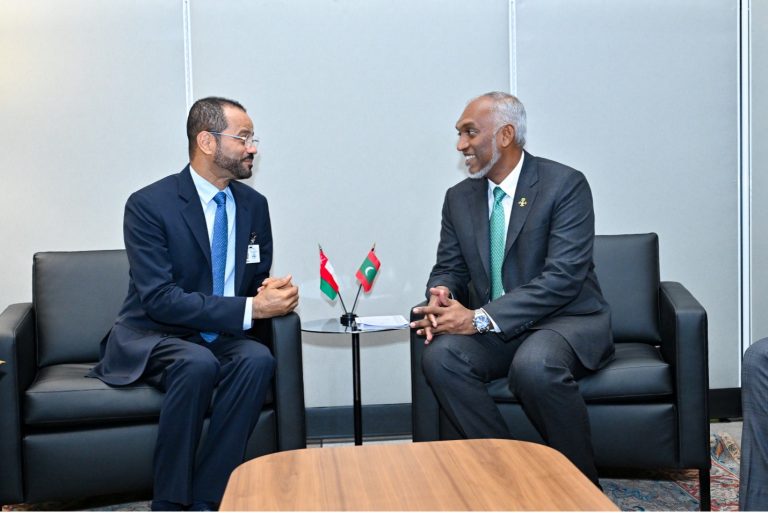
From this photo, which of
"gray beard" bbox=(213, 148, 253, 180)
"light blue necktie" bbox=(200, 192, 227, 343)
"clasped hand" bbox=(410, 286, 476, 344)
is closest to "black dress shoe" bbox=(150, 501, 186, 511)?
"light blue necktie" bbox=(200, 192, 227, 343)

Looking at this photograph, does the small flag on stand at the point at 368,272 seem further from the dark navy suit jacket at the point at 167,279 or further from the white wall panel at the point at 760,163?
the white wall panel at the point at 760,163

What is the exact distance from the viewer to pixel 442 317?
11.3ft

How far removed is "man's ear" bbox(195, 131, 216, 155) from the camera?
366 cm

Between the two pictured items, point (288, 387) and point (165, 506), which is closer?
point (165, 506)

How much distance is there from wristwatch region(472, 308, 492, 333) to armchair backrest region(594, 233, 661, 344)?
723 millimetres

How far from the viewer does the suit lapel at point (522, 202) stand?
141 inches

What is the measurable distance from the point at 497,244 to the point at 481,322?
37 cm

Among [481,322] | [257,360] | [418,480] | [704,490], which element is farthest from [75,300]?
[704,490]

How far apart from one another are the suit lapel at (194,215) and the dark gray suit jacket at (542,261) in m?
0.93

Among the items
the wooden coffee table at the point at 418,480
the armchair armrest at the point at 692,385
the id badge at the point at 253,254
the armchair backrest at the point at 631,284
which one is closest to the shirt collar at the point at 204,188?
the id badge at the point at 253,254

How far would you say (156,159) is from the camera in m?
4.46

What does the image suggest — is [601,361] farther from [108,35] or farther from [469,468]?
[108,35]

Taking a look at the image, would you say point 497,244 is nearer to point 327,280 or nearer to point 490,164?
point 490,164

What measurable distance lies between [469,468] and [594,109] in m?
2.84
